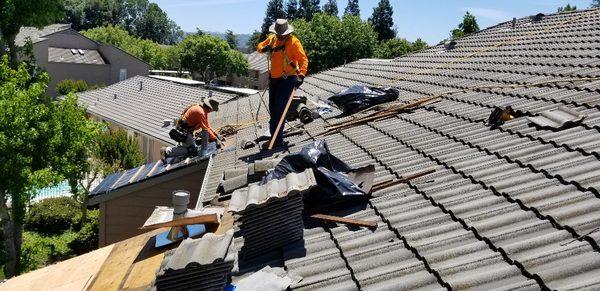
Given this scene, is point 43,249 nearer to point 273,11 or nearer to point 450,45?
point 450,45

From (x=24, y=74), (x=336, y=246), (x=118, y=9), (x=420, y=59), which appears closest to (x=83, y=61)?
(x=24, y=74)

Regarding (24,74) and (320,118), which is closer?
(320,118)

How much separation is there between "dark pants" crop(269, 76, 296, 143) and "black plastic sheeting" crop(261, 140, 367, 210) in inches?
123

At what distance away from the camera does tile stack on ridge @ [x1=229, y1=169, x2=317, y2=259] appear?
4.61 meters

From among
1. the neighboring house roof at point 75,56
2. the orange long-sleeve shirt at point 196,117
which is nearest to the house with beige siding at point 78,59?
the neighboring house roof at point 75,56

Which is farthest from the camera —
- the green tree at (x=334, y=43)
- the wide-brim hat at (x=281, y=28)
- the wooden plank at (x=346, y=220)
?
the green tree at (x=334, y=43)

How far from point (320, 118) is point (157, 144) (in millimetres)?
17690

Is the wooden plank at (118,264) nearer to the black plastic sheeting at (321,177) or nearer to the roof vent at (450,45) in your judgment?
the black plastic sheeting at (321,177)

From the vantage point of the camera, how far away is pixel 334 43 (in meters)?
63.6

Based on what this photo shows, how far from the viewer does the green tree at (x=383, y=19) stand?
102m

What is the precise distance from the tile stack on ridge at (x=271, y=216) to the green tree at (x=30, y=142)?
1131cm

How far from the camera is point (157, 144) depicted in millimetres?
26969

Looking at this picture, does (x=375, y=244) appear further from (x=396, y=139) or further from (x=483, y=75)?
(x=483, y=75)

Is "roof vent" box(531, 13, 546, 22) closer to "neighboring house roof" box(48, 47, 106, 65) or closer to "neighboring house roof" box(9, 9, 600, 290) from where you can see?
"neighboring house roof" box(9, 9, 600, 290)
